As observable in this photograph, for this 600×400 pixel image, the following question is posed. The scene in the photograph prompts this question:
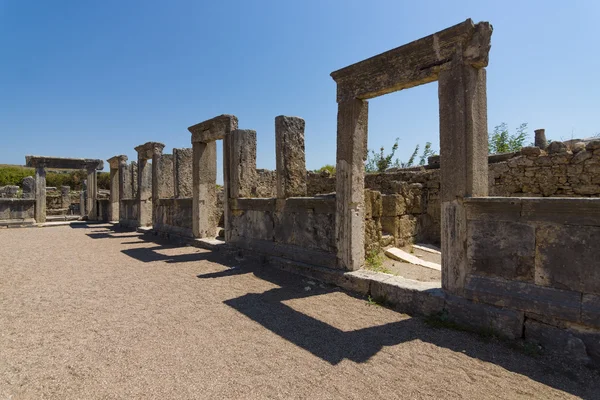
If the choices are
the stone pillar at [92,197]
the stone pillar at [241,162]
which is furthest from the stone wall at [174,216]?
the stone pillar at [92,197]

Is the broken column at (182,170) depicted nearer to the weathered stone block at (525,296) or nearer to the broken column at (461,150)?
the broken column at (461,150)

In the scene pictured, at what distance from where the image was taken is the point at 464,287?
3.91 meters

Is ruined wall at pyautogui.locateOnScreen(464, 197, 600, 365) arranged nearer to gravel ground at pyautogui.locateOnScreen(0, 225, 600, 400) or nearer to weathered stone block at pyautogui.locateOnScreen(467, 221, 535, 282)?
weathered stone block at pyautogui.locateOnScreen(467, 221, 535, 282)

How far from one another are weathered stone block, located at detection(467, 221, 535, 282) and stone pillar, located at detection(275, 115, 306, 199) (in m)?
3.61

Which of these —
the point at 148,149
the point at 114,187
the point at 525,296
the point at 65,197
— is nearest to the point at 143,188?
the point at 148,149

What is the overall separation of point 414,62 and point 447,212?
6.84 feet

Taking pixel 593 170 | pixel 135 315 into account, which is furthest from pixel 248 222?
pixel 593 170

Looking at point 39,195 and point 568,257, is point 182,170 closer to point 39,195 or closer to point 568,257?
point 568,257

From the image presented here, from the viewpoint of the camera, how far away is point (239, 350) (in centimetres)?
326

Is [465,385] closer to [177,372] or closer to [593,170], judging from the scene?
[177,372]

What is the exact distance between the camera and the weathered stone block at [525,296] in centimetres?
316

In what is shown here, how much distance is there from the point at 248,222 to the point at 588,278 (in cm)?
606

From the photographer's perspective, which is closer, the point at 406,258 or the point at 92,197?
the point at 406,258

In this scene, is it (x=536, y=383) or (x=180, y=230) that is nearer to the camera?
(x=536, y=383)
